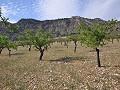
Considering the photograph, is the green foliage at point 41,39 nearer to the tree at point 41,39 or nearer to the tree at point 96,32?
the tree at point 41,39

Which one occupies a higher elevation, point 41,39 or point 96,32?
point 96,32


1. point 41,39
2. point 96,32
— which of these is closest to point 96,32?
point 96,32

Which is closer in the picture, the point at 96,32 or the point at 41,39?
the point at 96,32

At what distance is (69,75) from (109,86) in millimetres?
8463

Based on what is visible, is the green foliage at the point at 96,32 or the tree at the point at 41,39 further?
the tree at the point at 41,39

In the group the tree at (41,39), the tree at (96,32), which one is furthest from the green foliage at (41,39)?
the tree at (96,32)

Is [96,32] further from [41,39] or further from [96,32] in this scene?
[41,39]

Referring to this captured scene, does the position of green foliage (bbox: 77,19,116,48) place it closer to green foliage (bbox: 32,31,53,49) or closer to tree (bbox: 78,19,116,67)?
tree (bbox: 78,19,116,67)

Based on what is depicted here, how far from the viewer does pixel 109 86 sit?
85.6ft

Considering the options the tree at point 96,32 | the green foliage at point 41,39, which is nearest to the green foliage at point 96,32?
the tree at point 96,32

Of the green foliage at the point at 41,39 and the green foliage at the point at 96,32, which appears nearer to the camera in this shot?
the green foliage at the point at 96,32

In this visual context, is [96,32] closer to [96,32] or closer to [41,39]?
[96,32]

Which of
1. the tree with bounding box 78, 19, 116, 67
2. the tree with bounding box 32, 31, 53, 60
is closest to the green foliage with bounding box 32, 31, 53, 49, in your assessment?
the tree with bounding box 32, 31, 53, 60

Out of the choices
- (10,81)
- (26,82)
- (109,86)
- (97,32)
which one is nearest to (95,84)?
(109,86)
